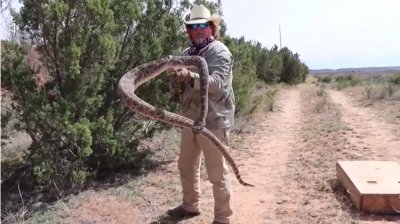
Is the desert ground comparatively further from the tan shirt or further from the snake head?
the snake head

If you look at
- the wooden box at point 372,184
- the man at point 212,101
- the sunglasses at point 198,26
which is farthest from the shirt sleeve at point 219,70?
the wooden box at point 372,184

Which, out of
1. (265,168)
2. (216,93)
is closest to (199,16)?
(216,93)

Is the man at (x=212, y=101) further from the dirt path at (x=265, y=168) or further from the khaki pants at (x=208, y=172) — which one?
the dirt path at (x=265, y=168)

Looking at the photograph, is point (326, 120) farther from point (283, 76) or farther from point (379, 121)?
point (283, 76)

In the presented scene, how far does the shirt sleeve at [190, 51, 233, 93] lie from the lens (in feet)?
12.6

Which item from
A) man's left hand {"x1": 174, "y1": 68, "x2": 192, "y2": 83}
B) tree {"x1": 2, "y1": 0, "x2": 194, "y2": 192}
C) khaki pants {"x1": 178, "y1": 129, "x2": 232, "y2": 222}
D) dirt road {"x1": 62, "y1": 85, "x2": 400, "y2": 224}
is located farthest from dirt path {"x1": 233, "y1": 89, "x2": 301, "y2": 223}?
man's left hand {"x1": 174, "y1": 68, "x2": 192, "y2": 83}

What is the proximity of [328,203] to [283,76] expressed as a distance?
3111 cm

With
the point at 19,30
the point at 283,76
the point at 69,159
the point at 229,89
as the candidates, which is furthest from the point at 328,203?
the point at 283,76

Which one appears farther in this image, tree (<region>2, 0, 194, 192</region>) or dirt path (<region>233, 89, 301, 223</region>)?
tree (<region>2, 0, 194, 192</region>)

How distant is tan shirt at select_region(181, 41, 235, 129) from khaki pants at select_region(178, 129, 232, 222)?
4.8 inches

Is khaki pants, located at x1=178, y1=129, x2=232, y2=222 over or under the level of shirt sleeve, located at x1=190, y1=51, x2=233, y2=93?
under

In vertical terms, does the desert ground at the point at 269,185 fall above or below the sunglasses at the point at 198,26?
below

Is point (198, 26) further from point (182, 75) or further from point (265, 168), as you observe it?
point (265, 168)

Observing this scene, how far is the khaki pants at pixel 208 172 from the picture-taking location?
13.8 ft
